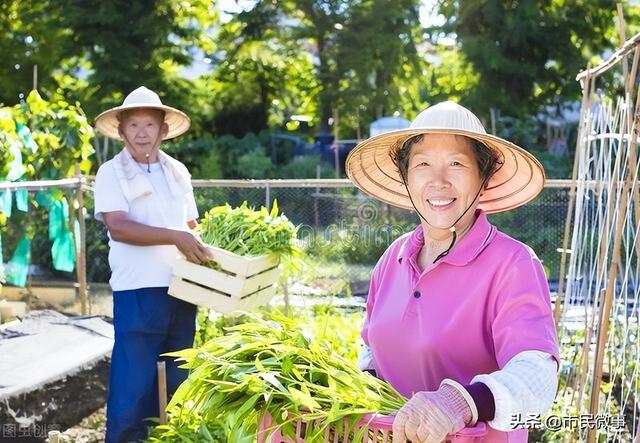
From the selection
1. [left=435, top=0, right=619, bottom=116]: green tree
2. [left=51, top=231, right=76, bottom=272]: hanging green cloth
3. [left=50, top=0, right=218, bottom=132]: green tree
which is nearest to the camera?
[left=51, top=231, right=76, bottom=272]: hanging green cloth

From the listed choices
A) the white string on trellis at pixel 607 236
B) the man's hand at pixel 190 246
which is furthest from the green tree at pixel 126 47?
the man's hand at pixel 190 246

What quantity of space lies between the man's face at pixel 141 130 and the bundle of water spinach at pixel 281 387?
229 centimetres

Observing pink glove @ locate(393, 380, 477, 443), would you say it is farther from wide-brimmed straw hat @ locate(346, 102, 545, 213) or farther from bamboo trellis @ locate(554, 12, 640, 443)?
bamboo trellis @ locate(554, 12, 640, 443)

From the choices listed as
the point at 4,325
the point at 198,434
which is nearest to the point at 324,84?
the point at 4,325

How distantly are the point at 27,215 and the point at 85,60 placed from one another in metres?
12.6

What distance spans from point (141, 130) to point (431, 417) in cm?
291

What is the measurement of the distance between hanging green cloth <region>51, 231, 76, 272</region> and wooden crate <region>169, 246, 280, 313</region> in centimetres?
282

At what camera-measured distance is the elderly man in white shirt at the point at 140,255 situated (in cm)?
405

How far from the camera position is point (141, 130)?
426 centimetres

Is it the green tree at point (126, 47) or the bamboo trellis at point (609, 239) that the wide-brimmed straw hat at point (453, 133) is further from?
the green tree at point (126, 47)

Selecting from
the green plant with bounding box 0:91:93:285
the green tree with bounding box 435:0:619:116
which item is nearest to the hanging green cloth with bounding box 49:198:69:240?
the green plant with bounding box 0:91:93:285

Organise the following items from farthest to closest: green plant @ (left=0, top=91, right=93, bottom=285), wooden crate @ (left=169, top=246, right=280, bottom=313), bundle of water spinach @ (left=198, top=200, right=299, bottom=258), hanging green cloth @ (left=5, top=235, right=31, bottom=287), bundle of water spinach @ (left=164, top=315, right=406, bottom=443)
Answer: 1. hanging green cloth @ (left=5, top=235, right=31, bottom=287)
2. green plant @ (left=0, top=91, right=93, bottom=285)
3. bundle of water spinach @ (left=198, top=200, right=299, bottom=258)
4. wooden crate @ (left=169, top=246, right=280, bottom=313)
5. bundle of water spinach @ (left=164, top=315, right=406, bottom=443)

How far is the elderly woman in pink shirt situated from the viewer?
1.82m

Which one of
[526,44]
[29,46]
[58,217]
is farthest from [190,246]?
[29,46]
